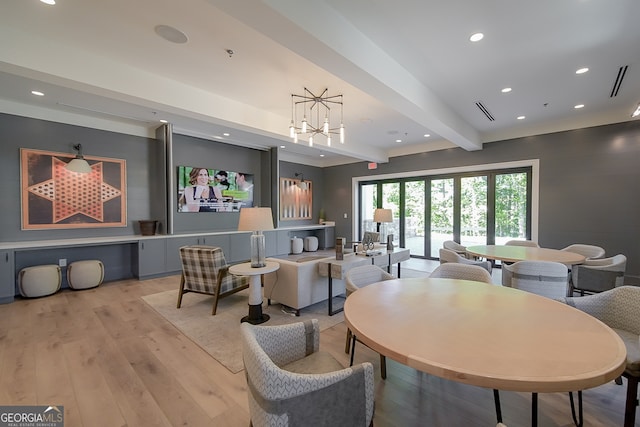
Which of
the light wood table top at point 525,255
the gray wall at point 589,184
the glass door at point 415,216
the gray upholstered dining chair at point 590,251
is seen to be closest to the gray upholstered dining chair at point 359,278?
the light wood table top at point 525,255

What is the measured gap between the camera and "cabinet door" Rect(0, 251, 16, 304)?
381 centimetres

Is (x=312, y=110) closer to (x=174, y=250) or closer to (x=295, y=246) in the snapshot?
(x=174, y=250)

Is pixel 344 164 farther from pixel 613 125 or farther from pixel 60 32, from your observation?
pixel 60 32

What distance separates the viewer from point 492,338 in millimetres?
1239

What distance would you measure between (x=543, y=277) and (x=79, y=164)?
21.9ft

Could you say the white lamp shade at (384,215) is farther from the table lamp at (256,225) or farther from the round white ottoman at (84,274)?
the round white ottoman at (84,274)

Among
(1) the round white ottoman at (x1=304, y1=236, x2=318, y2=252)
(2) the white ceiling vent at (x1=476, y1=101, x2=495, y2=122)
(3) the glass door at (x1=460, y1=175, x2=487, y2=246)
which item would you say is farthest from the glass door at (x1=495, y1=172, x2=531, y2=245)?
(1) the round white ottoman at (x1=304, y1=236, x2=318, y2=252)

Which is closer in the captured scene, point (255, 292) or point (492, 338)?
point (492, 338)

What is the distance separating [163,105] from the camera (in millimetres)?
3682

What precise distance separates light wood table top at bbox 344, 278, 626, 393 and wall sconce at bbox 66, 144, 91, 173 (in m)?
5.23

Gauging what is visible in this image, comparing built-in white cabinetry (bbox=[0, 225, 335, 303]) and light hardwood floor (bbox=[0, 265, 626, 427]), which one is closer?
light hardwood floor (bbox=[0, 265, 626, 427])

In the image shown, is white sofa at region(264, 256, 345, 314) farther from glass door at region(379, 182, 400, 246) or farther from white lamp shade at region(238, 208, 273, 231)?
glass door at region(379, 182, 400, 246)

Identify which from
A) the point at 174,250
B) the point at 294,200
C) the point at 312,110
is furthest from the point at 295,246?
the point at 312,110

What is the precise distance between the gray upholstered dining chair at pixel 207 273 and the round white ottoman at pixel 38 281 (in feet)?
7.47
